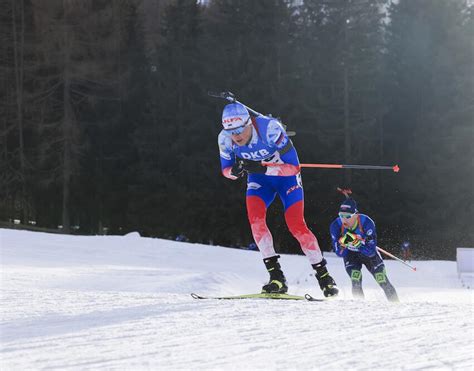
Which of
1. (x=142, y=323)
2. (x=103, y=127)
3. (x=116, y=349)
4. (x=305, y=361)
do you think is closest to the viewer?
(x=305, y=361)

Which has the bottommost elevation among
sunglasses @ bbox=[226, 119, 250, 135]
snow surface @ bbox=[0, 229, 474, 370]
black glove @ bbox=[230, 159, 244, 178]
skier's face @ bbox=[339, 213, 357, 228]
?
snow surface @ bbox=[0, 229, 474, 370]

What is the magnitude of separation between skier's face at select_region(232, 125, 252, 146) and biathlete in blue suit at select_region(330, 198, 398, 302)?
2.68 metres

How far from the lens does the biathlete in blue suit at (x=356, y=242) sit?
29.1 feet

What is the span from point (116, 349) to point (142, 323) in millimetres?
775

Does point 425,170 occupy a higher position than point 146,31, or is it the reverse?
point 146,31

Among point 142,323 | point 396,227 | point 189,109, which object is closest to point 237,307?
point 142,323

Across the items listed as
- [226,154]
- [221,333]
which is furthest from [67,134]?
[221,333]

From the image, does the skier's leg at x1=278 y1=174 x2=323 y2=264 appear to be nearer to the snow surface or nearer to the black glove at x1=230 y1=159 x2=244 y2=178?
the black glove at x1=230 y1=159 x2=244 y2=178

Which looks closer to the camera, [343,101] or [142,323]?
[142,323]

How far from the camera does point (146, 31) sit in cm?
3791

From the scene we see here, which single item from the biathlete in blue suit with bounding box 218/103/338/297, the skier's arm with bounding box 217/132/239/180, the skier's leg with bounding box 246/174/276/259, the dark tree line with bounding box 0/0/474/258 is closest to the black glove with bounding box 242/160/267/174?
the biathlete in blue suit with bounding box 218/103/338/297

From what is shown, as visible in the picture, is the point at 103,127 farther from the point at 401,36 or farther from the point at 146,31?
the point at 401,36

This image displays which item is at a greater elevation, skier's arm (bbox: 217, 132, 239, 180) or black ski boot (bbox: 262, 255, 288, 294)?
skier's arm (bbox: 217, 132, 239, 180)

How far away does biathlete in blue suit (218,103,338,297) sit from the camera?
651 centimetres
